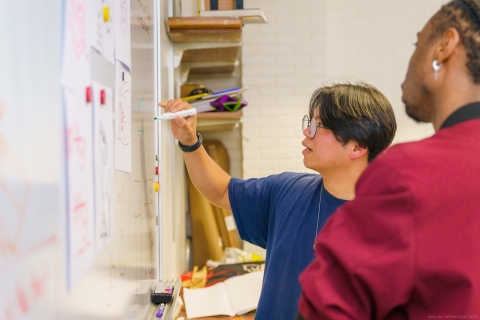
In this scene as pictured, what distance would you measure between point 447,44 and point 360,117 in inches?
26.8

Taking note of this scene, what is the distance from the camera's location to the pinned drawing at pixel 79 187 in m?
0.63

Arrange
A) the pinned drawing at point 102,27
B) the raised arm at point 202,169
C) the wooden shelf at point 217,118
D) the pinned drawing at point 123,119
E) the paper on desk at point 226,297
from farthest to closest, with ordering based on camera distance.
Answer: the wooden shelf at point 217,118 → the paper on desk at point 226,297 → the raised arm at point 202,169 → the pinned drawing at point 123,119 → the pinned drawing at point 102,27

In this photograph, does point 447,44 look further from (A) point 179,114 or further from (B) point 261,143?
(B) point 261,143

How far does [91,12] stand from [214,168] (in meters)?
0.87

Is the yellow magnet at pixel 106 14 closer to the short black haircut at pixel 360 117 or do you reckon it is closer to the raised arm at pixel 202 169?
the raised arm at pixel 202 169

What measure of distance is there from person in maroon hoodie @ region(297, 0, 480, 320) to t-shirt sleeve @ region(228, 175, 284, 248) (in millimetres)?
806

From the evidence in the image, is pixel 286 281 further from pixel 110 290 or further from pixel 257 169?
pixel 257 169

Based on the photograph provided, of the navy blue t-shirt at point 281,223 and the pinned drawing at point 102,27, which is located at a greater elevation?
the pinned drawing at point 102,27

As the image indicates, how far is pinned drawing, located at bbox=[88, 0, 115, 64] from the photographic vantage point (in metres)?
0.73

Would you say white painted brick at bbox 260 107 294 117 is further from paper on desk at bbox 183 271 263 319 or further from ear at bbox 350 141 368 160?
ear at bbox 350 141 368 160

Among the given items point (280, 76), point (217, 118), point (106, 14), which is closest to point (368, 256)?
point (106, 14)

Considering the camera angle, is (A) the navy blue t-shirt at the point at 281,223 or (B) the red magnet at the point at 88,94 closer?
(B) the red magnet at the point at 88,94

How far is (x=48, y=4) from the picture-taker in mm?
565

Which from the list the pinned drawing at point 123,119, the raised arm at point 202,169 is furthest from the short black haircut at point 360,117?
the pinned drawing at point 123,119
